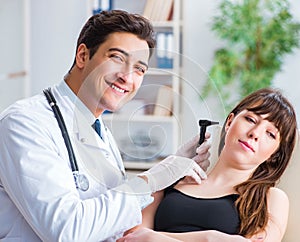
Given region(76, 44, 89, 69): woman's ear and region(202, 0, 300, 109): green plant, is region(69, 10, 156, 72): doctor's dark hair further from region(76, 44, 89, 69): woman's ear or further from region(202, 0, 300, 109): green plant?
region(202, 0, 300, 109): green plant

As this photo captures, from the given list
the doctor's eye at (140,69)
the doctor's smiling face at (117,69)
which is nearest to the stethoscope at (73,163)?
the doctor's smiling face at (117,69)

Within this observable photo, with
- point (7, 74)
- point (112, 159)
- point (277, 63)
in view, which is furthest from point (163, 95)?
point (7, 74)

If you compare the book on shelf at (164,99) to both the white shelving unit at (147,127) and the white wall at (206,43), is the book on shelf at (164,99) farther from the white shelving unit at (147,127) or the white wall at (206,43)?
the white wall at (206,43)

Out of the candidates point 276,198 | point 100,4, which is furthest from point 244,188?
point 100,4

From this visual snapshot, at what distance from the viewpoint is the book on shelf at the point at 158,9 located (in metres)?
4.17


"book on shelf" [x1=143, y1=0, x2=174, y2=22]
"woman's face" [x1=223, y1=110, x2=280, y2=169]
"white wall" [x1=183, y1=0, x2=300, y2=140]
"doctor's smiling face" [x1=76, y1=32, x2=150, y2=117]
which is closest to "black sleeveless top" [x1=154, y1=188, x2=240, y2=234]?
"woman's face" [x1=223, y1=110, x2=280, y2=169]

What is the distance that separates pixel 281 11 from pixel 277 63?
0.33m

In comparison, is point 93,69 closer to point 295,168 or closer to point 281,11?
point 295,168

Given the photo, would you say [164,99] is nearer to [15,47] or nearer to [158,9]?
[158,9]

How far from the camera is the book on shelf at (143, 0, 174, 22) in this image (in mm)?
4174

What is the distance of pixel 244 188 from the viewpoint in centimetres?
158

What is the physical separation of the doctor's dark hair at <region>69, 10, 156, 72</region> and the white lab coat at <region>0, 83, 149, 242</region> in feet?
0.61

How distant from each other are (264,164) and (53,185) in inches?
23.7

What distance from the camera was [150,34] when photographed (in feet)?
4.82
